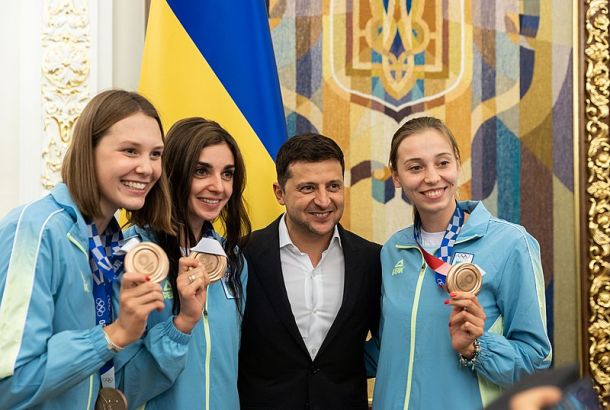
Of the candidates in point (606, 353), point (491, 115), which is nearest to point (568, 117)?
point (491, 115)

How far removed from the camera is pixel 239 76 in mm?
3371

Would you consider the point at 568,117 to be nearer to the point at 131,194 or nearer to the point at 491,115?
the point at 491,115

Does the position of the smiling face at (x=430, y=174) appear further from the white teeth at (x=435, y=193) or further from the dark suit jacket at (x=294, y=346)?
the dark suit jacket at (x=294, y=346)

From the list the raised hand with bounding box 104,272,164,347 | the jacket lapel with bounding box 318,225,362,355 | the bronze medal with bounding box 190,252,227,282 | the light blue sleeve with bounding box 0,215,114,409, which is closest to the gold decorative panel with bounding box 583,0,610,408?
the jacket lapel with bounding box 318,225,362,355

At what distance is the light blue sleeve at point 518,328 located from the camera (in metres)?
2.25

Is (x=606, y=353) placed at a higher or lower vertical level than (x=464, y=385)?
lower

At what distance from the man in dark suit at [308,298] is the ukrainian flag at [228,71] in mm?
495

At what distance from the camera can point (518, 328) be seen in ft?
7.61

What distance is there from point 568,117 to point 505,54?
17.3 inches

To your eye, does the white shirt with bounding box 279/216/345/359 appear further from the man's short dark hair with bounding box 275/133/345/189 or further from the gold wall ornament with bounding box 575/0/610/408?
the gold wall ornament with bounding box 575/0/610/408

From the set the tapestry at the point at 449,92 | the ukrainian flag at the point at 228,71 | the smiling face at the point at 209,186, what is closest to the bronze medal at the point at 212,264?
the smiling face at the point at 209,186

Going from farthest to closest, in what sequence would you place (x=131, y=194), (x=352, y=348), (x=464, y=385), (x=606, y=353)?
(x=606, y=353) → (x=352, y=348) → (x=464, y=385) → (x=131, y=194)

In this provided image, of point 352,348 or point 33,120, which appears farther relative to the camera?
point 33,120

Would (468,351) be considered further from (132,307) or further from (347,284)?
(132,307)
